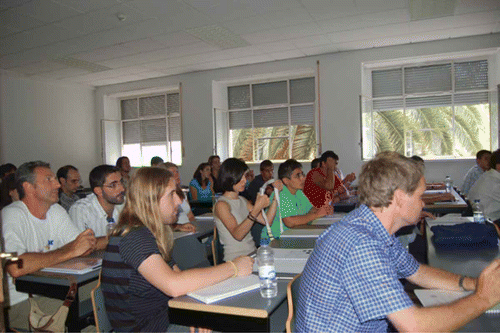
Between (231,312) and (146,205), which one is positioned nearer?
(231,312)

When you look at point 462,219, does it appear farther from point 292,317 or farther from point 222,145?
point 222,145

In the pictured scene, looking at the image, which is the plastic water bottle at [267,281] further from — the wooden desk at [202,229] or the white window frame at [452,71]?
the white window frame at [452,71]

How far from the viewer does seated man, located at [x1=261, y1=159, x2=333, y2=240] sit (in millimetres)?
3273

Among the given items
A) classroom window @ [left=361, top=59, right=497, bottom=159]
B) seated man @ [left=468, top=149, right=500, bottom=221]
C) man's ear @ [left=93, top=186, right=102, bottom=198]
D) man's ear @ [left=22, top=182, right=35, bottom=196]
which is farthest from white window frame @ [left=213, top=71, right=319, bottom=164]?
man's ear @ [left=22, top=182, right=35, bottom=196]

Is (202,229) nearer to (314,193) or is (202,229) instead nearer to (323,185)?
(314,193)

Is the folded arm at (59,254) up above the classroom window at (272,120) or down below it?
below

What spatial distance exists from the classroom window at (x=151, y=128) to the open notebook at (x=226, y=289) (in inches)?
314

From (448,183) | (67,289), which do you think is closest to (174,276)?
(67,289)

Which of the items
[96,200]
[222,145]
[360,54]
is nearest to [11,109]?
[222,145]

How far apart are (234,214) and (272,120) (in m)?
5.96

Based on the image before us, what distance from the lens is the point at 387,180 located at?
1.39 metres

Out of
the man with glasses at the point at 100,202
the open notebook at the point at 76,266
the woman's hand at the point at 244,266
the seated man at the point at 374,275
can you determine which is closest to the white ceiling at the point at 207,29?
the man with glasses at the point at 100,202

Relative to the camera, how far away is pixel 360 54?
25.2 feet

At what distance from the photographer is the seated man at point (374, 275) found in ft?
3.82
